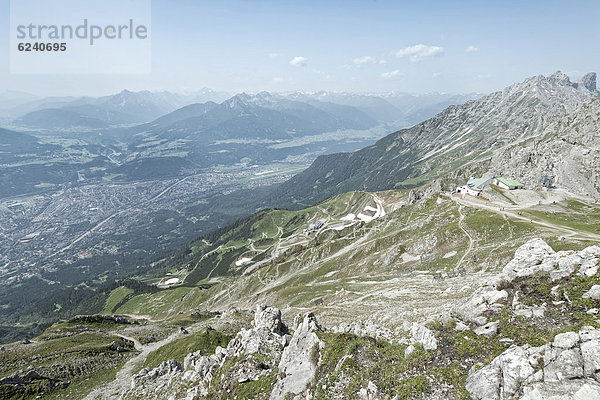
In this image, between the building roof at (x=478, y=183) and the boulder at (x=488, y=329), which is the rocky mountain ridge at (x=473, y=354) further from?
the building roof at (x=478, y=183)

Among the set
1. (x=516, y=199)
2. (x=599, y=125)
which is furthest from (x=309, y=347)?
(x=599, y=125)

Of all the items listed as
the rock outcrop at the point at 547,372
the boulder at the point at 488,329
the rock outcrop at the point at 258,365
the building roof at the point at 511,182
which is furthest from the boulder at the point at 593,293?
the building roof at the point at 511,182

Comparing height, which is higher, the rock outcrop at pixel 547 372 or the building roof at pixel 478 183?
the building roof at pixel 478 183

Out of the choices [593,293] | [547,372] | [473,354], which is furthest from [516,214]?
[547,372]

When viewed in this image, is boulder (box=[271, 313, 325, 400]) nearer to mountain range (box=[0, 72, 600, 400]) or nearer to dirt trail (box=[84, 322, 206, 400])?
mountain range (box=[0, 72, 600, 400])

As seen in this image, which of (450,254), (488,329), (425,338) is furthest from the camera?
(450,254)

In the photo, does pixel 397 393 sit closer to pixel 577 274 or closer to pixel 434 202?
pixel 577 274

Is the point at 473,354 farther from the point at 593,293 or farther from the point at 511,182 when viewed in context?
the point at 511,182

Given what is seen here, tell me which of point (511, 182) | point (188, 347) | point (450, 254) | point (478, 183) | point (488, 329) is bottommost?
point (188, 347)

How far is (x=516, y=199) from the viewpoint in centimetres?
12462

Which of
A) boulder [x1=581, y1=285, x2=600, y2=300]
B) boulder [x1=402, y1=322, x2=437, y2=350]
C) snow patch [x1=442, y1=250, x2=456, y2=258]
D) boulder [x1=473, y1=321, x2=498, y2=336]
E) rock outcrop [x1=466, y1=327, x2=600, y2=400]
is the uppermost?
boulder [x1=581, y1=285, x2=600, y2=300]

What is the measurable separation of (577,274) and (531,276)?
13.4 feet

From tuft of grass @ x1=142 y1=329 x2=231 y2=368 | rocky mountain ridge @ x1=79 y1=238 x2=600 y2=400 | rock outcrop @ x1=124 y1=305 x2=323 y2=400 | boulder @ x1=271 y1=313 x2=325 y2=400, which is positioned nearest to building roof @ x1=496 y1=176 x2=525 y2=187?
rocky mountain ridge @ x1=79 y1=238 x2=600 y2=400

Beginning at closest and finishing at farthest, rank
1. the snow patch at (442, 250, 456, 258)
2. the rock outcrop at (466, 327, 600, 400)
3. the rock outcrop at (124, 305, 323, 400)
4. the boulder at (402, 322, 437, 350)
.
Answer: the rock outcrop at (466, 327, 600, 400), the boulder at (402, 322, 437, 350), the rock outcrop at (124, 305, 323, 400), the snow patch at (442, 250, 456, 258)
